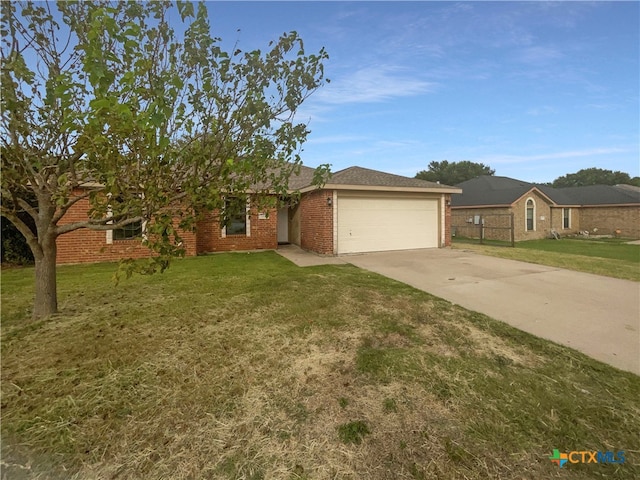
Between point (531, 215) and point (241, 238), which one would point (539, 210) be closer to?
point (531, 215)

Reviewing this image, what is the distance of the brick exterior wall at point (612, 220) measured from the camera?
21156 mm

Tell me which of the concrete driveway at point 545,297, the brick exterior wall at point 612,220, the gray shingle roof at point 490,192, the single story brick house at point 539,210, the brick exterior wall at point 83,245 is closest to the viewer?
the concrete driveway at point 545,297

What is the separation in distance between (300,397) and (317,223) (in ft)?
31.2

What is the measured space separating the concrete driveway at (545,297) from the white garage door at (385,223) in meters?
2.07

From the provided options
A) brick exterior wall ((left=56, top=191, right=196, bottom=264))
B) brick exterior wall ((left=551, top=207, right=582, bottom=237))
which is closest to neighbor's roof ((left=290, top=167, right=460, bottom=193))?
brick exterior wall ((left=56, top=191, right=196, bottom=264))

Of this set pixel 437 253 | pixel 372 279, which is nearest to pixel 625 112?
pixel 437 253

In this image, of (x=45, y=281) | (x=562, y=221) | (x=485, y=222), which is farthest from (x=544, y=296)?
(x=562, y=221)

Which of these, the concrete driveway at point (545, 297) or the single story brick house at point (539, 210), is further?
the single story brick house at point (539, 210)

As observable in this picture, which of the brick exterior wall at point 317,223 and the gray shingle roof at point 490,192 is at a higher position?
the gray shingle roof at point 490,192

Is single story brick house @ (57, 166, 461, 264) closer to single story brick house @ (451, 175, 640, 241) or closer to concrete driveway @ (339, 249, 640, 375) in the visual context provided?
Result: concrete driveway @ (339, 249, 640, 375)

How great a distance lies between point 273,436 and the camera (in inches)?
85.5

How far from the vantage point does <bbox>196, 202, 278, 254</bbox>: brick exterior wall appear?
12.1 m

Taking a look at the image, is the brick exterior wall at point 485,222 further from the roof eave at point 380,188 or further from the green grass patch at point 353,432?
the green grass patch at point 353,432

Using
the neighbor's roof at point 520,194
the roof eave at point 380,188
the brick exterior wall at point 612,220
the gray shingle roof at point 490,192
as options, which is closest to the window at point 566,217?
the neighbor's roof at point 520,194
